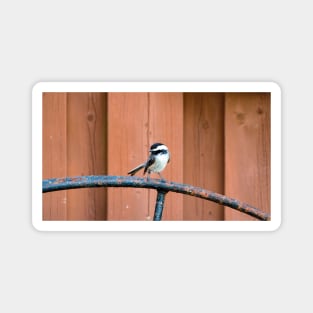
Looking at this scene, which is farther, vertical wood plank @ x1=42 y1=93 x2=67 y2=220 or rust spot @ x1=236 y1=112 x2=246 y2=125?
rust spot @ x1=236 y1=112 x2=246 y2=125

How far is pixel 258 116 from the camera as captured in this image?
1.72 metres

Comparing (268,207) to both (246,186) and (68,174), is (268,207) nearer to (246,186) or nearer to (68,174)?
(246,186)

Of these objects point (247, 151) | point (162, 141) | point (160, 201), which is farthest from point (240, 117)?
→ point (160, 201)

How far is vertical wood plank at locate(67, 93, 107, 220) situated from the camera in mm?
1750

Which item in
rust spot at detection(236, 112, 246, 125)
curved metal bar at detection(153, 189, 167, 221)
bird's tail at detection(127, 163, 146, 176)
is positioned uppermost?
rust spot at detection(236, 112, 246, 125)

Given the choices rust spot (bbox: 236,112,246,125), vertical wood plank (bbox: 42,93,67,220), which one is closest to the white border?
vertical wood plank (bbox: 42,93,67,220)

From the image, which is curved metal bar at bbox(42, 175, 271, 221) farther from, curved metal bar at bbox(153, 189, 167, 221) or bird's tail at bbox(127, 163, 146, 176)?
bird's tail at bbox(127, 163, 146, 176)

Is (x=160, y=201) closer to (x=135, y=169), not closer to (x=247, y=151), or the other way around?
(x=135, y=169)

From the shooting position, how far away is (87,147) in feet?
5.81

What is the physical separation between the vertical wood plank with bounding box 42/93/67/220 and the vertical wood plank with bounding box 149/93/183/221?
0.21m
